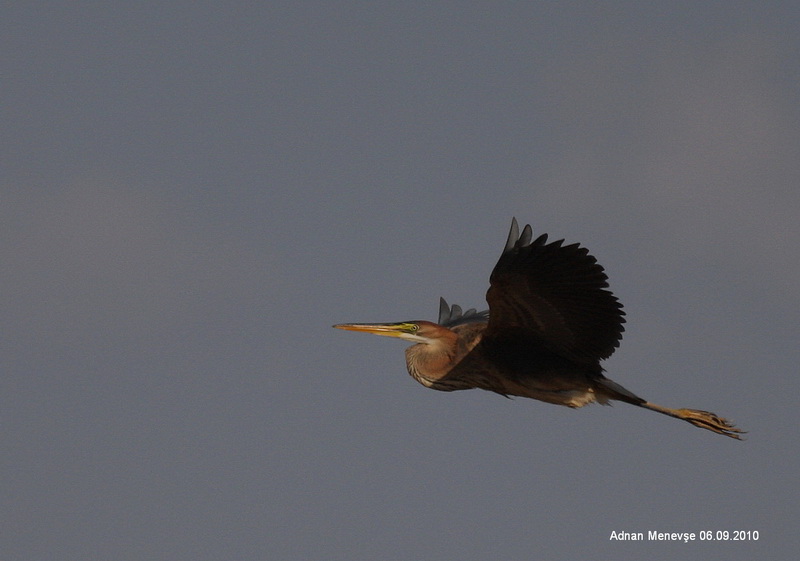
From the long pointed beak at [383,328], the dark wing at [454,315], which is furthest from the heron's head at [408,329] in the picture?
the dark wing at [454,315]

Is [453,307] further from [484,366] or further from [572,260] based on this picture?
[572,260]

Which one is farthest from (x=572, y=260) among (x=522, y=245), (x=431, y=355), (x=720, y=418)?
(x=720, y=418)

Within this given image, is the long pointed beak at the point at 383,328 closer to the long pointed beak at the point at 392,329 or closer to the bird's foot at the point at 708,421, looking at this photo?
the long pointed beak at the point at 392,329

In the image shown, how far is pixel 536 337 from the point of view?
13641 mm

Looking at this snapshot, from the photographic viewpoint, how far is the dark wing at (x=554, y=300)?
1267 centimetres

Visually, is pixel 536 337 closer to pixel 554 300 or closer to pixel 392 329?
pixel 554 300

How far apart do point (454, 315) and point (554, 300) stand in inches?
155

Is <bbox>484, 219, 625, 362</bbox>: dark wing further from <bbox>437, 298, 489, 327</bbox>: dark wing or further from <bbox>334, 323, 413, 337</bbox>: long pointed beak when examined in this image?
<bbox>437, 298, 489, 327</bbox>: dark wing

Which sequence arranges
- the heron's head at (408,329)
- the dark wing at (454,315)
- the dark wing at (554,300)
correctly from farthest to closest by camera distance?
the dark wing at (454,315)
the heron's head at (408,329)
the dark wing at (554,300)

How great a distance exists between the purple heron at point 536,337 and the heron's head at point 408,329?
11 mm

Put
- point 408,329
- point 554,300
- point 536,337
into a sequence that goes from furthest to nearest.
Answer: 1. point 408,329
2. point 536,337
3. point 554,300

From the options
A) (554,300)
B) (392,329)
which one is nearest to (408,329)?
(392,329)

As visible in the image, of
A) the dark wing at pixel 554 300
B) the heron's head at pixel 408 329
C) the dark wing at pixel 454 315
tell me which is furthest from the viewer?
the dark wing at pixel 454 315

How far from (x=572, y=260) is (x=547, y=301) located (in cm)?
62
